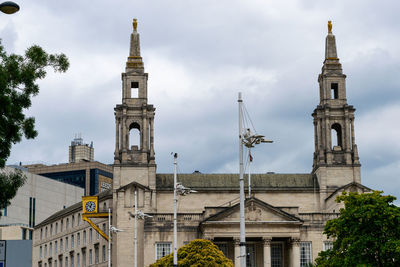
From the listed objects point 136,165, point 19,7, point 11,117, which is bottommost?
point 11,117

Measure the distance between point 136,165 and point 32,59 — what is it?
72555mm

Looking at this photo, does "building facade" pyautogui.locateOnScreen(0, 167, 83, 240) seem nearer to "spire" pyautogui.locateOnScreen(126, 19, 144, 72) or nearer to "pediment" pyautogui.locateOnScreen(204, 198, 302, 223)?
"spire" pyautogui.locateOnScreen(126, 19, 144, 72)

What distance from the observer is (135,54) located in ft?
366

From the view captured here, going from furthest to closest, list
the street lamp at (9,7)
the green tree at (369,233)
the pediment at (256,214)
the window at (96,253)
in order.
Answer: the window at (96,253)
the pediment at (256,214)
the green tree at (369,233)
the street lamp at (9,7)

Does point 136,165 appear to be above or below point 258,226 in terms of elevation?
above

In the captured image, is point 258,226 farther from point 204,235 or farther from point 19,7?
point 19,7

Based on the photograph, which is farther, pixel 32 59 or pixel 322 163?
pixel 322 163

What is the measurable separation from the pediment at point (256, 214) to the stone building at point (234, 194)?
124 mm

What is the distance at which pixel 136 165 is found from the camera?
10756cm

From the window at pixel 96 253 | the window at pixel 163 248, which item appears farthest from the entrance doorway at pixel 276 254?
the window at pixel 96 253

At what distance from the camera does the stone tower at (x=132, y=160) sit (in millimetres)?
104688

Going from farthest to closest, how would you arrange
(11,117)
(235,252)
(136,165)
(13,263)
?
(13,263), (136,165), (235,252), (11,117)

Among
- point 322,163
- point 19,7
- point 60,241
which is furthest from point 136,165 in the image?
point 19,7

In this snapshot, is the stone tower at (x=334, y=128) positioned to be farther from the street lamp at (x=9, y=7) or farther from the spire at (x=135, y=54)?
the street lamp at (x=9, y=7)
